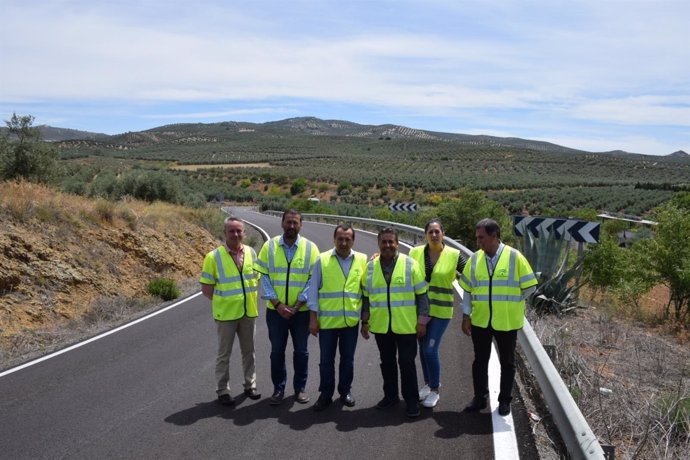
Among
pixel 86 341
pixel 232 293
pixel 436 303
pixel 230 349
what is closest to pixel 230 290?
pixel 232 293

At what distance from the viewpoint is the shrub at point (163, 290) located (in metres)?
12.8

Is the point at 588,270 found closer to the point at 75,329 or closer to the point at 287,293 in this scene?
the point at 75,329

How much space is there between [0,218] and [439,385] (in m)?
8.63

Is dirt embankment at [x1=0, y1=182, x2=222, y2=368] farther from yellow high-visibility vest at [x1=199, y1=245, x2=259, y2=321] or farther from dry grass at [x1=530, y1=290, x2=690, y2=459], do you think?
dry grass at [x1=530, y1=290, x2=690, y2=459]

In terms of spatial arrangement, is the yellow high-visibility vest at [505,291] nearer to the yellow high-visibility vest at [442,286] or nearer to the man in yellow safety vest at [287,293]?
the yellow high-visibility vest at [442,286]

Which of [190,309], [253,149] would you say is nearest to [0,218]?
[190,309]

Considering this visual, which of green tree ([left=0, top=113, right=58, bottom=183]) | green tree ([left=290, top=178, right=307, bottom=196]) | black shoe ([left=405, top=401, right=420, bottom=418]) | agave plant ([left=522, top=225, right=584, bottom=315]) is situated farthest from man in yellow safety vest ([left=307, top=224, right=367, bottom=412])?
green tree ([left=290, top=178, right=307, bottom=196])

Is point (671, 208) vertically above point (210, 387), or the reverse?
point (671, 208)

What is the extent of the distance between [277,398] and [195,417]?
0.80 m

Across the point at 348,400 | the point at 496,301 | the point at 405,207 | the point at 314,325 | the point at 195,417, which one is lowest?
the point at 195,417

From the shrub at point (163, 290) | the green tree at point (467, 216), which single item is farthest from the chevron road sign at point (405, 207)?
the shrub at point (163, 290)

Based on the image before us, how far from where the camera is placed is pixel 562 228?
38.5 feet

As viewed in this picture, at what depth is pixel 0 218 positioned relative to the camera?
11.2 m

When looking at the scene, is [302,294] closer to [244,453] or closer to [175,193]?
[244,453]
